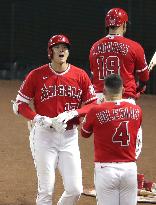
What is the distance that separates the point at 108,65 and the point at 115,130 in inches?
76.4

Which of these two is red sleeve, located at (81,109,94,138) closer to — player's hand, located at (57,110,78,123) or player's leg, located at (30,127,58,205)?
player's hand, located at (57,110,78,123)

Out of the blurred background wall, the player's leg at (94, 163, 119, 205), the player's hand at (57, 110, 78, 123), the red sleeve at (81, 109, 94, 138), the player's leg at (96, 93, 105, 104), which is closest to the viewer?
the player's leg at (94, 163, 119, 205)

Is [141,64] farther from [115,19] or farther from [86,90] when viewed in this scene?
[86,90]

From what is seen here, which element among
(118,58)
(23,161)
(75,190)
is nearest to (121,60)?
(118,58)

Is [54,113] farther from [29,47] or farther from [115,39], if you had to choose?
[29,47]

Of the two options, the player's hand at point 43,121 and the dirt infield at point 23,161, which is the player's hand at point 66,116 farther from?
the dirt infield at point 23,161

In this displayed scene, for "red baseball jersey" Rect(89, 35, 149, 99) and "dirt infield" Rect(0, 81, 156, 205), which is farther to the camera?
"dirt infield" Rect(0, 81, 156, 205)

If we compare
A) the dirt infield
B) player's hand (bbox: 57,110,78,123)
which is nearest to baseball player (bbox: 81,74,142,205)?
player's hand (bbox: 57,110,78,123)

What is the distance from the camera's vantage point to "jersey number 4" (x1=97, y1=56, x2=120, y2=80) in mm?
7871

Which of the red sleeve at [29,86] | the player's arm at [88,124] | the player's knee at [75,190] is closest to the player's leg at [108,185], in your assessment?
the player's arm at [88,124]

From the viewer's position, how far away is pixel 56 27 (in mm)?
21281

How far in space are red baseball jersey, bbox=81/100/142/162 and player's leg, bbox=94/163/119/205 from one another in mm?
111

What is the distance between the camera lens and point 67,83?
23.5 ft

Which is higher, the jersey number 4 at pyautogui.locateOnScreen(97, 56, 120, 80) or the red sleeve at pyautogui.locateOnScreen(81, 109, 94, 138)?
the jersey number 4 at pyautogui.locateOnScreen(97, 56, 120, 80)
